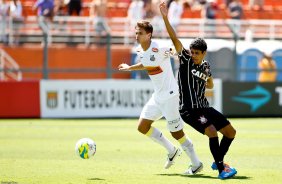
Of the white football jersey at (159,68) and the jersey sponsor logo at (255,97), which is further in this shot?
the jersey sponsor logo at (255,97)

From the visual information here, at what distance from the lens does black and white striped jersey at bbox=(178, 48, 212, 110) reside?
11508 mm

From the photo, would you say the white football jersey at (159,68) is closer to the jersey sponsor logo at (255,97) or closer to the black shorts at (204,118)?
the black shorts at (204,118)

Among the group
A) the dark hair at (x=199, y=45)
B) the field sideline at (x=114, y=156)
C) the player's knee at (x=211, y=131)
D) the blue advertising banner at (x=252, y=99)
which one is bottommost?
the blue advertising banner at (x=252, y=99)

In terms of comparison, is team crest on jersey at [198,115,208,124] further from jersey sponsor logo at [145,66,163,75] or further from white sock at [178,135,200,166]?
jersey sponsor logo at [145,66,163,75]

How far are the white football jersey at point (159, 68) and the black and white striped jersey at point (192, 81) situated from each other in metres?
0.51

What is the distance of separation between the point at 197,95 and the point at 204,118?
0.38 m

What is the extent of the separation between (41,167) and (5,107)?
1218 centimetres

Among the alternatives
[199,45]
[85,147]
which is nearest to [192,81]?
[199,45]

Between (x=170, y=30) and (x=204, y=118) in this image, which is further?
(x=204, y=118)

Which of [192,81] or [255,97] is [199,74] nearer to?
[192,81]

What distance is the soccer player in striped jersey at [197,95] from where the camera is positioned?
11320mm

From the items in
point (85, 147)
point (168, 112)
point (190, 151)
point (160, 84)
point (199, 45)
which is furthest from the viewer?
point (85, 147)

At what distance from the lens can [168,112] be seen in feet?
39.3

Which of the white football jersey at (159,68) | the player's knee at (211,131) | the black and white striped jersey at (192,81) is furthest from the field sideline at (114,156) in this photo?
the white football jersey at (159,68)
